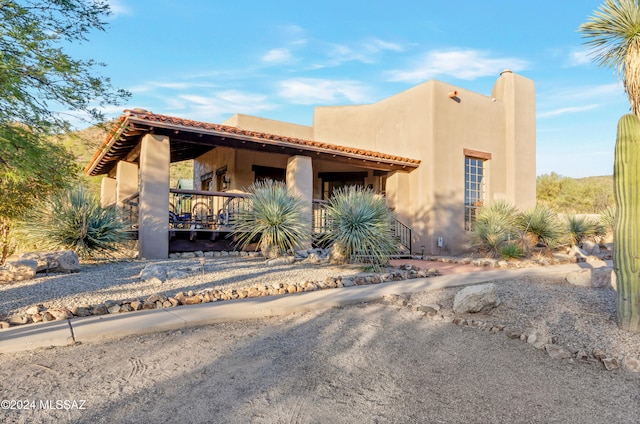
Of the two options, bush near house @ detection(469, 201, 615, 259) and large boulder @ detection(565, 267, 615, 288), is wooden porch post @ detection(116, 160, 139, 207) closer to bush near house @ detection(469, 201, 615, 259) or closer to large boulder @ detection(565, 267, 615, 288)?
bush near house @ detection(469, 201, 615, 259)

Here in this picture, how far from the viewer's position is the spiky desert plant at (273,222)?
9.22 m

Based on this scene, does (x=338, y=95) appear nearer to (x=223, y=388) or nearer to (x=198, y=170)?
(x=198, y=170)

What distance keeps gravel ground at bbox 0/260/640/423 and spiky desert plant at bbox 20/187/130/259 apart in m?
3.80

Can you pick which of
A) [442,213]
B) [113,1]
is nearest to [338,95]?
[442,213]

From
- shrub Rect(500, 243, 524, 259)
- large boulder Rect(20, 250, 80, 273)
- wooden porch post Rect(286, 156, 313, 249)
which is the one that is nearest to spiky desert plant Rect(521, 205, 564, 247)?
shrub Rect(500, 243, 524, 259)

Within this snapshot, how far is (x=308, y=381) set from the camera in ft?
10.6

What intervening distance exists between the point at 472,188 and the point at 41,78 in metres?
12.9

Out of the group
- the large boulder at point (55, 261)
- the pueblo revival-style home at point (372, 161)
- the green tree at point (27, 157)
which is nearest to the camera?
the green tree at point (27, 157)

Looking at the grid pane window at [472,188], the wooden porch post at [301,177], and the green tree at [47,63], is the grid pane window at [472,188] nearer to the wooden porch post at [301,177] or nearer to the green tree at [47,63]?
the wooden porch post at [301,177]

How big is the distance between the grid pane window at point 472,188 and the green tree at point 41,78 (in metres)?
11.4

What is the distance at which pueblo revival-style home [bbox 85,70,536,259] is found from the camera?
35.3ft

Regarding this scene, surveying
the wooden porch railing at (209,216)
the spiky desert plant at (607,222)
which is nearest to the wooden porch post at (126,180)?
the wooden porch railing at (209,216)

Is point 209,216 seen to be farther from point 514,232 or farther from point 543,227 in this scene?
point 543,227

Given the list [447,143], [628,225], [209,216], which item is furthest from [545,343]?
[447,143]
